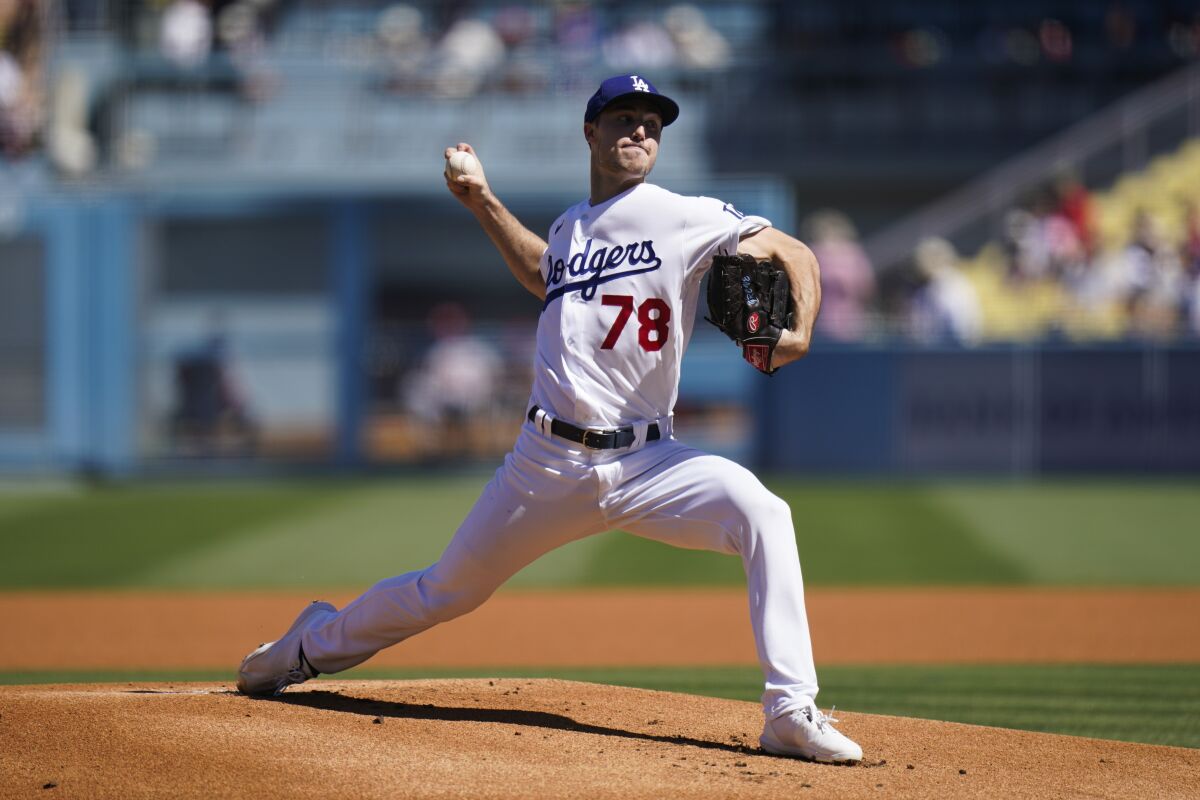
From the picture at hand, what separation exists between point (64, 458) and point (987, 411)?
33.1 feet

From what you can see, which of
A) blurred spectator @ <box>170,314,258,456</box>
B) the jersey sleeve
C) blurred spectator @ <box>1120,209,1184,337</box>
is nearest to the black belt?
the jersey sleeve

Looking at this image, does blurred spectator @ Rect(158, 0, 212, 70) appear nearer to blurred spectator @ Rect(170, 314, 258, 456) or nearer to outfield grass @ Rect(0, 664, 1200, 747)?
blurred spectator @ Rect(170, 314, 258, 456)

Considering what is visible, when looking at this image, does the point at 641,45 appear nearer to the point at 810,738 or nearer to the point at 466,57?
the point at 466,57

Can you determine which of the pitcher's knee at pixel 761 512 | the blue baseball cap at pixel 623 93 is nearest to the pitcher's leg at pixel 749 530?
the pitcher's knee at pixel 761 512

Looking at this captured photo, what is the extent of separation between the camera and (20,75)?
69.5 ft

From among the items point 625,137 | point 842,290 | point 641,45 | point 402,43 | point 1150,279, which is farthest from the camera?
point 402,43

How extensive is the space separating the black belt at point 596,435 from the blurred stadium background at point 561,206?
1196 centimetres

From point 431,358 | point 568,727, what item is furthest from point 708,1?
point 568,727

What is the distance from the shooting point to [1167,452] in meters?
15.8

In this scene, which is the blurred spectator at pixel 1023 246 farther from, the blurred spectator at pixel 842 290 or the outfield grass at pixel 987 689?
the outfield grass at pixel 987 689

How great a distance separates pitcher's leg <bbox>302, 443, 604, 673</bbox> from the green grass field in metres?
1.80

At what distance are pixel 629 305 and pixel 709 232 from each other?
0.32 meters

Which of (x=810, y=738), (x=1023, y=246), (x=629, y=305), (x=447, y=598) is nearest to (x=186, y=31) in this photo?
(x=1023, y=246)

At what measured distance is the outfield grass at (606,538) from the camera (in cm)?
995
